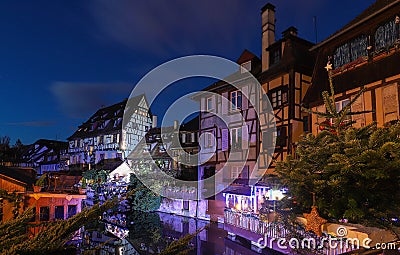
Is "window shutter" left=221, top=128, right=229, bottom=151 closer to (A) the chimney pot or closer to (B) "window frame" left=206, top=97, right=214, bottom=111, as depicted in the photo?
(B) "window frame" left=206, top=97, right=214, bottom=111

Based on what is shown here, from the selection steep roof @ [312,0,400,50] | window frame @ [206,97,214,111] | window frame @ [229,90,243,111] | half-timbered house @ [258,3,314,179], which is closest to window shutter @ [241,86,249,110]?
window frame @ [229,90,243,111]

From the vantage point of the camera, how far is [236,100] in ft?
72.9

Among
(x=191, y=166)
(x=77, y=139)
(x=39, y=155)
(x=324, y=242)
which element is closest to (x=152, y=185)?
(x=191, y=166)

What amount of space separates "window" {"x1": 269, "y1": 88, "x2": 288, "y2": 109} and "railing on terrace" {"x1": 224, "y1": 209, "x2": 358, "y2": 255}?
6921 mm

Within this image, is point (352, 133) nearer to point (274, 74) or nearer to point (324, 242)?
point (324, 242)

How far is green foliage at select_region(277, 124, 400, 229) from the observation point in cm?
419

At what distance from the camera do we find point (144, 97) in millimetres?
44156

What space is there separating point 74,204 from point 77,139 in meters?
36.7

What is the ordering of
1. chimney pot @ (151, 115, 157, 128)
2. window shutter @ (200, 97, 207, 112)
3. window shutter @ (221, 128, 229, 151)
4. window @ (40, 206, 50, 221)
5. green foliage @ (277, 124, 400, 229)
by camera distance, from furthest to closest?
chimney pot @ (151, 115, 157, 128)
window shutter @ (200, 97, 207, 112)
window shutter @ (221, 128, 229, 151)
window @ (40, 206, 50, 221)
green foliage @ (277, 124, 400, 229)

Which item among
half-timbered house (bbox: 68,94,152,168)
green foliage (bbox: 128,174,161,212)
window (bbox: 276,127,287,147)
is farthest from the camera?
half-timbered house (bbox: 68,94,152,168)

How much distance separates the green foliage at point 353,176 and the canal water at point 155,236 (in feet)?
19.4

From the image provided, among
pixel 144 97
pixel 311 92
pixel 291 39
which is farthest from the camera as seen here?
pixel 144 97

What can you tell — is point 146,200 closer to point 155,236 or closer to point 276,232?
point 155,236

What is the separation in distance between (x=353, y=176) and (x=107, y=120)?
4389 centimetres
